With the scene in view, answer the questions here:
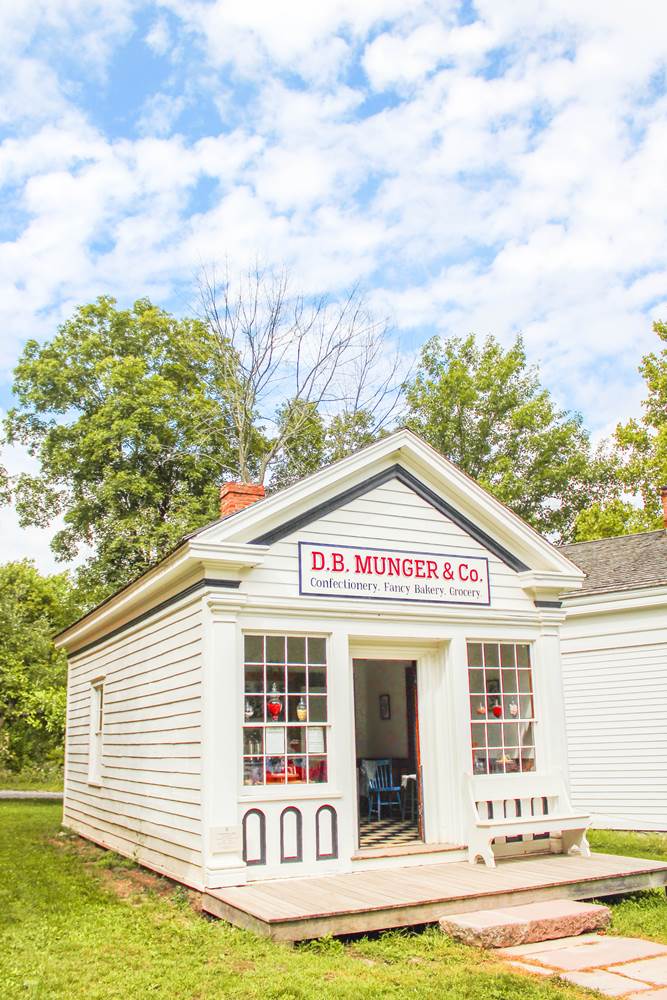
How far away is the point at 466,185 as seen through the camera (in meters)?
14.7

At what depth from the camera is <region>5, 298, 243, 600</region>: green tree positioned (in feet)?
82.2

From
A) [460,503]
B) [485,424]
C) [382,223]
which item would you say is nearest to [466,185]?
[382,223]

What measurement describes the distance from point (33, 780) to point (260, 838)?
1008 inches

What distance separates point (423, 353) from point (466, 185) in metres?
20.4

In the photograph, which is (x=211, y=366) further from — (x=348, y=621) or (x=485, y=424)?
(x=348, y=621)

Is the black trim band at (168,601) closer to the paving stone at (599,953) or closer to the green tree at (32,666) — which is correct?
the paving stone at (599,953)

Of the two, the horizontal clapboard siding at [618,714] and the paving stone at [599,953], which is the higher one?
the horizontal clapboard siding at [618,714]

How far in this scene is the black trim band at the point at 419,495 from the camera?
9.48 metres

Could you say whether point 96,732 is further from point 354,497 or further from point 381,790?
point 354,497

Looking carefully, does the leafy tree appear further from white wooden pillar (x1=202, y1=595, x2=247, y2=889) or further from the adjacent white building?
white wooden pillar (x1=202, y1=595, x2=247, y2=889)

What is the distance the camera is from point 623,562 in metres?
16.8

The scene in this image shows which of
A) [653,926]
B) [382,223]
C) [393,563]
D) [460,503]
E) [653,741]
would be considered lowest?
[653,926]

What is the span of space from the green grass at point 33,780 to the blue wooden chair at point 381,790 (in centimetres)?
1718

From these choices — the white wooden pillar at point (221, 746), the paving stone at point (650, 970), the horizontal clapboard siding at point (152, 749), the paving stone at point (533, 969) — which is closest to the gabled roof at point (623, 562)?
the horizontal clapboard siding at point (152, 749)
